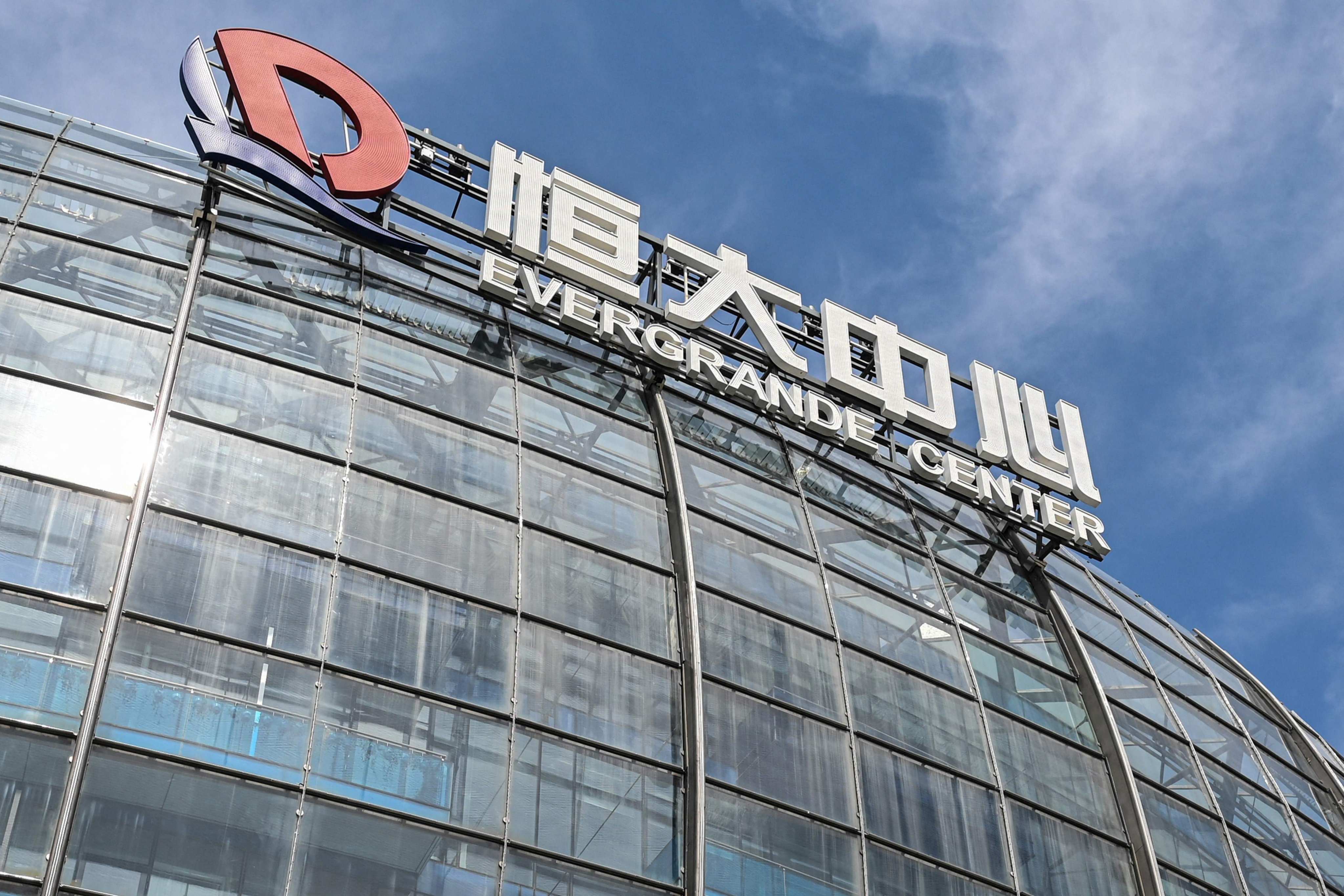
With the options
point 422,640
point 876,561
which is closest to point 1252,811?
point 876,561

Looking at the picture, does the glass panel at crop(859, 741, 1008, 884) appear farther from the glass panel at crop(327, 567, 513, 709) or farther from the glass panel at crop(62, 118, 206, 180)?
the glass panel at crop(62, 118, 206, 180)

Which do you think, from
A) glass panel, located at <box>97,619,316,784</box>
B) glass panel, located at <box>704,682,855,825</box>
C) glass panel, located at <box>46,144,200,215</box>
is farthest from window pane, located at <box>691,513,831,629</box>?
glass panel, located at <box>46,144,200,215</box>

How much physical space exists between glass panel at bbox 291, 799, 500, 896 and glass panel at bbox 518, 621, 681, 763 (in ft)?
9.13

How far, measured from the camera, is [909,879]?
27922 mm

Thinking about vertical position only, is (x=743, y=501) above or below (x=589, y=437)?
Answer: below

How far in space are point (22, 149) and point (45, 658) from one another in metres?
14.7

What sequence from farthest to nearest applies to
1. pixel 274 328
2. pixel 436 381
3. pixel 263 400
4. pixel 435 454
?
pixel 436 381 < pixel 274 328 < pixel 435 454 < pixel 263 400

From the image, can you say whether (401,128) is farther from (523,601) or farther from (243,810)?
(243,810)

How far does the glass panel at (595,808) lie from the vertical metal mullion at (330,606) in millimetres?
3229

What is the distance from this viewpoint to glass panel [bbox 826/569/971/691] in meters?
31.8

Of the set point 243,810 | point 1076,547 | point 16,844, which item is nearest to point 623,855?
point 243,810

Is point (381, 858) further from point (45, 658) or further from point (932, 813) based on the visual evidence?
point (932, 813)

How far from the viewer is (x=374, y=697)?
2462 cm

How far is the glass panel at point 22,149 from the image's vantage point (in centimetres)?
3228
